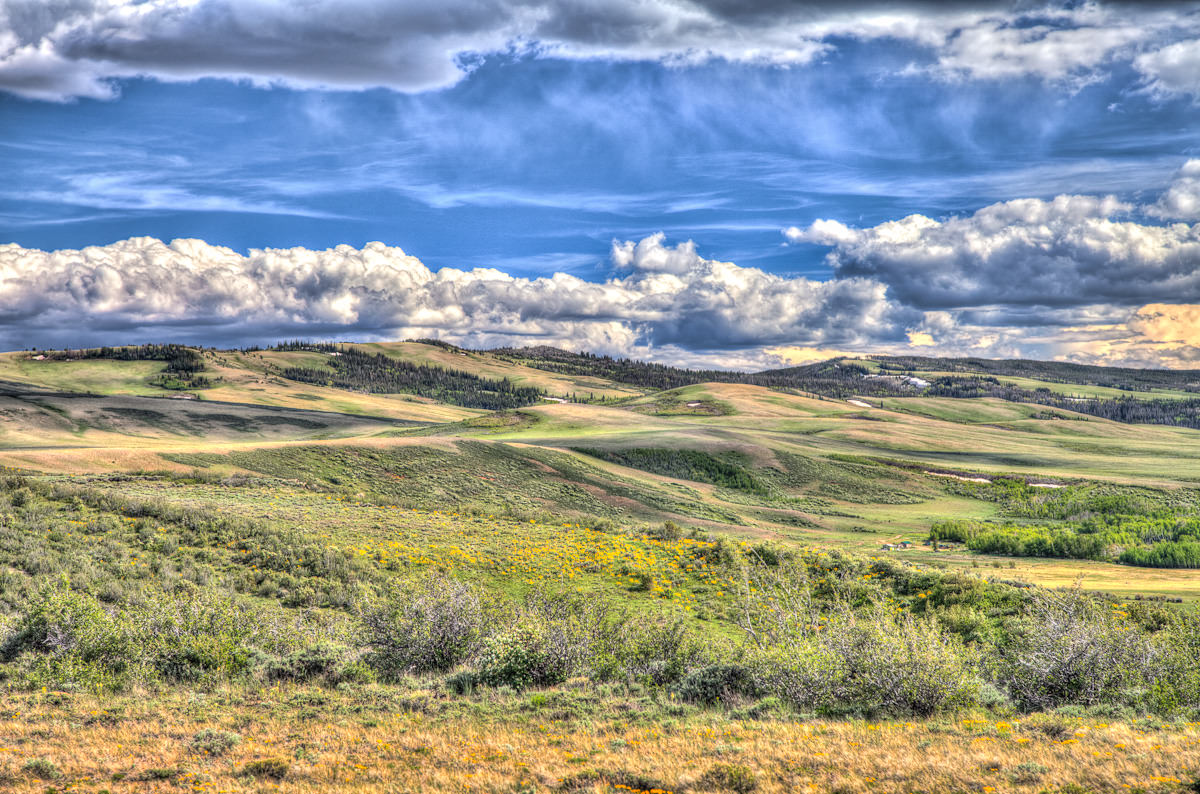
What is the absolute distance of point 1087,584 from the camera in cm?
3309

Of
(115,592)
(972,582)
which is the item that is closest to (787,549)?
(972,582)

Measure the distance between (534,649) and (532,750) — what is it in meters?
5.31

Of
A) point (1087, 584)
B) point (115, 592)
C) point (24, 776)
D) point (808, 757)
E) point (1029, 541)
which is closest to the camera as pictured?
point (24, 776)

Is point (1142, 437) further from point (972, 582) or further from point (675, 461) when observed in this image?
point (972, 582)

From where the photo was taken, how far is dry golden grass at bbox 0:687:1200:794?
10117 mm

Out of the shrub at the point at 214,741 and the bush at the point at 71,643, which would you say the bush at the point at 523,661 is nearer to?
the shrub at the point at 214,741

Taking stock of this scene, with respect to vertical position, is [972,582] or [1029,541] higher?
[972,582]

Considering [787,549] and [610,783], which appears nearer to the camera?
[610,783]

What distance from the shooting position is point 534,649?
57.1ft

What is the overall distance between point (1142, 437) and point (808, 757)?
180 meters

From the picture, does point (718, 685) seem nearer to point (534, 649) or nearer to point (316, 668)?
point (534, 649)

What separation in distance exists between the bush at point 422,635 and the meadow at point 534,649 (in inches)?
3.1

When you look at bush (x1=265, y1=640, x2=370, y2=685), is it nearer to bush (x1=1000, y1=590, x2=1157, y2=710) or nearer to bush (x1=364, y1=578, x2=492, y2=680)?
bush (x1=364, y1=578, x2=492, y2=680)

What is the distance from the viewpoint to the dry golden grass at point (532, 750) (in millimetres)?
10117
